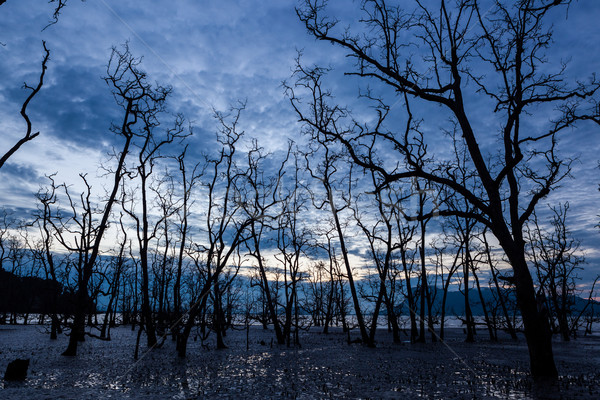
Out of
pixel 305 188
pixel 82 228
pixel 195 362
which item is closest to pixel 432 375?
pixel 195 362

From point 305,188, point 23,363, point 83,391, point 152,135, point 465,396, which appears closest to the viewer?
point 465,396

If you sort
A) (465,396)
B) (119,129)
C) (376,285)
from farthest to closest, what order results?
(376,285) < (119,129) < (465,396)

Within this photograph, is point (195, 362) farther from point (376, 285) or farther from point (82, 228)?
point (376, 285)

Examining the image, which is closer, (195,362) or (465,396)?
(465,396)

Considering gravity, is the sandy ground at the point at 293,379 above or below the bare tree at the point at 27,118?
below

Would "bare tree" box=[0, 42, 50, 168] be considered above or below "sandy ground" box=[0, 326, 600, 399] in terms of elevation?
above

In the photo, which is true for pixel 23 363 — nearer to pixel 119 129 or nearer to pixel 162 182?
pixel 119 129

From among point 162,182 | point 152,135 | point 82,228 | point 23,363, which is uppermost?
point 152,135

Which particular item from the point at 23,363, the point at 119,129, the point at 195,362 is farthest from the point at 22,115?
the point at 195,362

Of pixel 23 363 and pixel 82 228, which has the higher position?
pixel 82 228

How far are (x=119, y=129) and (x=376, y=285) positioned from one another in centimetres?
3403

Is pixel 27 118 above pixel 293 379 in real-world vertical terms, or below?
above

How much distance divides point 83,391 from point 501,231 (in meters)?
13.4

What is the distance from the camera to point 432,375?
12.3m
